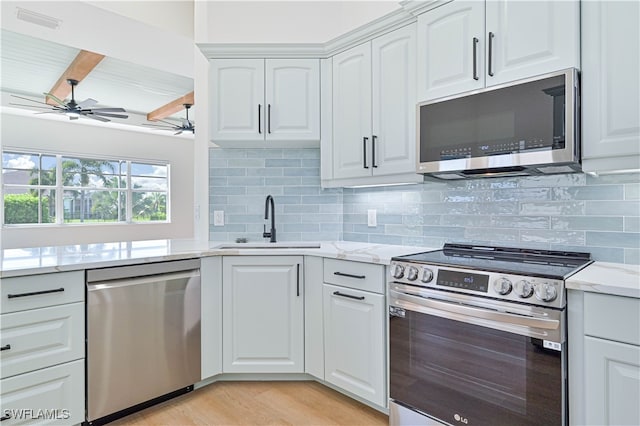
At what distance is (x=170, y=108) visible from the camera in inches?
252

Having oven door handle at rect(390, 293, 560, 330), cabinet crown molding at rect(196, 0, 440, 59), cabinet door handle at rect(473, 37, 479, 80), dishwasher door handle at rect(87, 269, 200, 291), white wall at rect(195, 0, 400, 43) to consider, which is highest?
white wall at rect(195, 0, 400, 43)

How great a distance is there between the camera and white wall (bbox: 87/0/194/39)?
10.0ft

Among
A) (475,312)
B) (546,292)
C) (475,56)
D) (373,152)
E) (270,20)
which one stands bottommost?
(475,312)

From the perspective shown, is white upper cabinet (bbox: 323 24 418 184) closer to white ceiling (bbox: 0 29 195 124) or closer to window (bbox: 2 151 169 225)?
white ceiling (bbox: 0 29 195 124)

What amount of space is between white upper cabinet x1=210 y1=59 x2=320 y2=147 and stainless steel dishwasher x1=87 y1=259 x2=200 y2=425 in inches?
41.6

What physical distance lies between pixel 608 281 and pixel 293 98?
82.8 inches

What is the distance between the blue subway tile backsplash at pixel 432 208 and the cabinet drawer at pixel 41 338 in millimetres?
1240

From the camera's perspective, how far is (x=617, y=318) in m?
1.29

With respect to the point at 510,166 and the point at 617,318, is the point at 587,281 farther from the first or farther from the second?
the point at 510,166

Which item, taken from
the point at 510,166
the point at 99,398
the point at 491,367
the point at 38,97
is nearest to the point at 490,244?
the point at 510,166

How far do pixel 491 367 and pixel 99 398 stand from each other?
6.19 ft

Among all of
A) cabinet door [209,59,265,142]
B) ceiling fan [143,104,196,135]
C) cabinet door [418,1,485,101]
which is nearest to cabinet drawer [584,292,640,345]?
cabinet door [418,1,485,101]

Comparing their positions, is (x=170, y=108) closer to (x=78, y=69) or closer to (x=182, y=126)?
(x=182, y=126)

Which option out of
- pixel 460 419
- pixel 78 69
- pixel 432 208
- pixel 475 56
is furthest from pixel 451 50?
pixel 78 69
